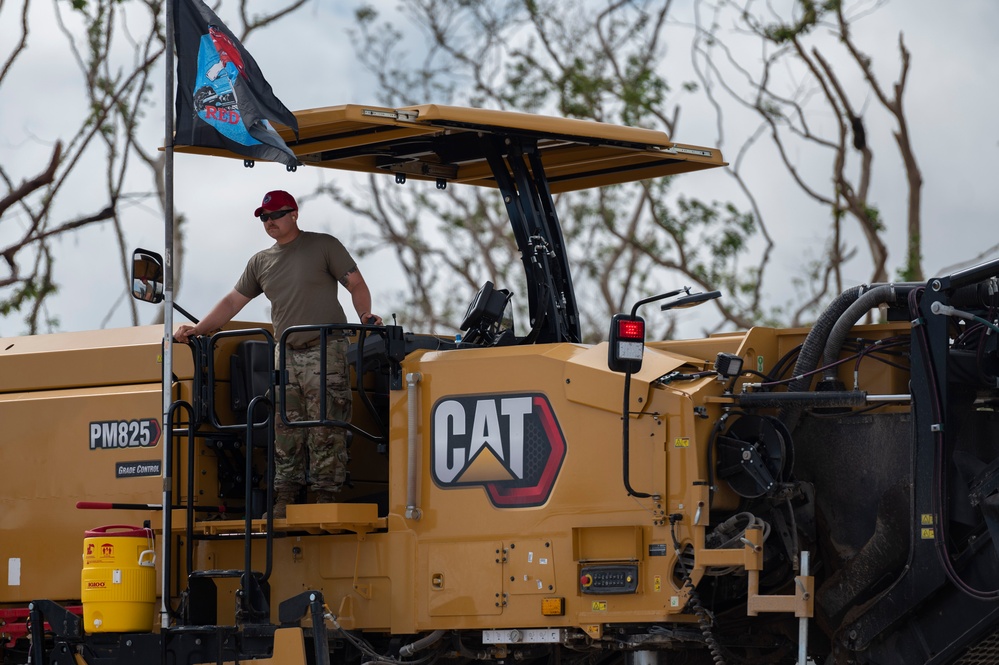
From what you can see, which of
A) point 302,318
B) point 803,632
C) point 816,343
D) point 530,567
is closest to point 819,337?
point 816,343

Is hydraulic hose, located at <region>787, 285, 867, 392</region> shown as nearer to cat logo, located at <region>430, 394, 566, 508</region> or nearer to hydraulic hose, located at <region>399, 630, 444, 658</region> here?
cat logo, located at <region>430, 394, 566, 508</region>

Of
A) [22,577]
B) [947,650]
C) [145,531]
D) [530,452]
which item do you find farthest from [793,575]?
[22,577]

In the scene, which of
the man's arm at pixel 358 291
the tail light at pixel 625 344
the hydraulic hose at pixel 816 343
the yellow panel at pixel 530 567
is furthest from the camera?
the man's arm at pixel 358 291

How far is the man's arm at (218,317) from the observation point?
874 centimetres

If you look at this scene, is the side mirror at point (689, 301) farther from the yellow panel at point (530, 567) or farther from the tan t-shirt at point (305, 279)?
the tan t-shirt at point (305, 279)

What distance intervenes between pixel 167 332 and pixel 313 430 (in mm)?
953

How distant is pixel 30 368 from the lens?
9.29m

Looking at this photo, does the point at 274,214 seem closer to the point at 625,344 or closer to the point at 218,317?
the point at 218,317

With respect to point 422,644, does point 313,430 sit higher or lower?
higher

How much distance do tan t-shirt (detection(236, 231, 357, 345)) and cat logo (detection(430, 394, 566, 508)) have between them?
1.12m

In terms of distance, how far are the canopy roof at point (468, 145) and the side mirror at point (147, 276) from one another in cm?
64

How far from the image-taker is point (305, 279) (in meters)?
8.77

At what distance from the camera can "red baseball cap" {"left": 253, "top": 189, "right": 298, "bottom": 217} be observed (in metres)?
8.86

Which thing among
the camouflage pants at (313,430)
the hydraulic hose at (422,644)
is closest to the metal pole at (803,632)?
the hydraulic hose at (422,644)
